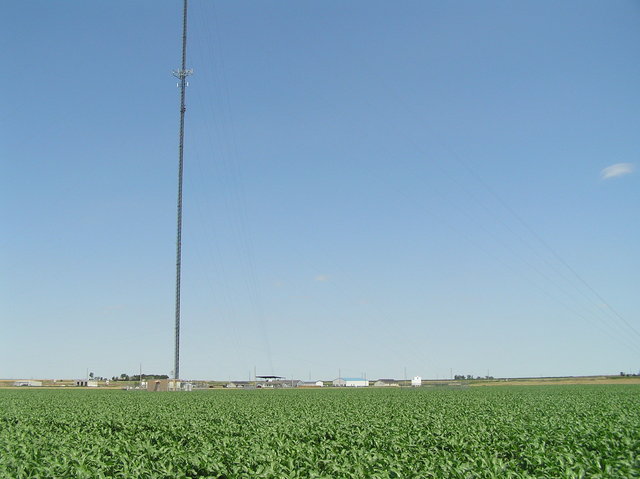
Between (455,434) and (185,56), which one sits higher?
(185,56)

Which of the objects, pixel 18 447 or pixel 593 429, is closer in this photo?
pixel 18 447

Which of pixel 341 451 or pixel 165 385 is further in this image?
pixel 165 385

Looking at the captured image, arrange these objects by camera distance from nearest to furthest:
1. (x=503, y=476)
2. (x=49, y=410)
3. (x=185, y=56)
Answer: (x=503, y=476), (x=49, y=410), (x=185, y=56)

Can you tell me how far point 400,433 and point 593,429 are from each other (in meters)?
7.24

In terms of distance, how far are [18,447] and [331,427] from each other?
402 inches

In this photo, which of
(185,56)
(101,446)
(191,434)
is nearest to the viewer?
(101,446)

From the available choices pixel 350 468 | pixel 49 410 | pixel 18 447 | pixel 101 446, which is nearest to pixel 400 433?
pixel 350 468

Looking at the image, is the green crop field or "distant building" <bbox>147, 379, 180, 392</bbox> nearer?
the green crop field

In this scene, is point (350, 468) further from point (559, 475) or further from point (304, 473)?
point (559, 475)

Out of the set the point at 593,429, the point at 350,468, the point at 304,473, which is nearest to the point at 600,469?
the point at 350,468

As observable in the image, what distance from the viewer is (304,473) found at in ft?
41.5

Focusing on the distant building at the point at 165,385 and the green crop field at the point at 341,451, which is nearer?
the green crop field at the point at 341,451

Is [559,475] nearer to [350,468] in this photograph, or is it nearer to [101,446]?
[350,468]

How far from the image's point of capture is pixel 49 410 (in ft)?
105
